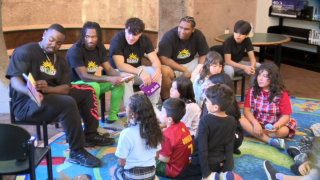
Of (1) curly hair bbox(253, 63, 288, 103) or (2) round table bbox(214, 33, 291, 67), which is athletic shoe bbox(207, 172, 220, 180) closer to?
(1) curly hair bbox(253, 63, 288, 103)

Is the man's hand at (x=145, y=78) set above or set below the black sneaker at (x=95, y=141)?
above

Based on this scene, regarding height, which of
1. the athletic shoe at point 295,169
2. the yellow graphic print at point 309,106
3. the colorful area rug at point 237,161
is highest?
the yellow graphic print at point 309,106

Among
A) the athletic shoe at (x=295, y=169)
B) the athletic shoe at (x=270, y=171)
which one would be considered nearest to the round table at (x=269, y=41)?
the athletic shoe at (x=295, y=169)

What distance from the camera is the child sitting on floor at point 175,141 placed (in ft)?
8.75

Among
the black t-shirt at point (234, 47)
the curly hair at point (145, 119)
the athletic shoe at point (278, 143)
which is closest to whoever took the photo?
the curly hair at point (145, 119)

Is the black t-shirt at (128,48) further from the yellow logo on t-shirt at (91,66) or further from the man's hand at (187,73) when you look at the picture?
the man's hand at (187,73)

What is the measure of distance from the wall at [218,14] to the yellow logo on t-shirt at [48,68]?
4.32m

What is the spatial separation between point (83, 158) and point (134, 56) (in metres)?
1.44

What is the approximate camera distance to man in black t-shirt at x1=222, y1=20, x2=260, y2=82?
174 inches

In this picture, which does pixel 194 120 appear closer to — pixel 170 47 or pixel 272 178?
pixel 272 178

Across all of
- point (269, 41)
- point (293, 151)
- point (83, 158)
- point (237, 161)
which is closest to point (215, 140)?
point (237, 161)

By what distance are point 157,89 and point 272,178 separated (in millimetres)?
1667

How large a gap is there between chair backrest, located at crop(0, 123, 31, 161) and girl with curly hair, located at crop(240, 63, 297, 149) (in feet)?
7.15

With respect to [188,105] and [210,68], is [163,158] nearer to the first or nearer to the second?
[188,105]
